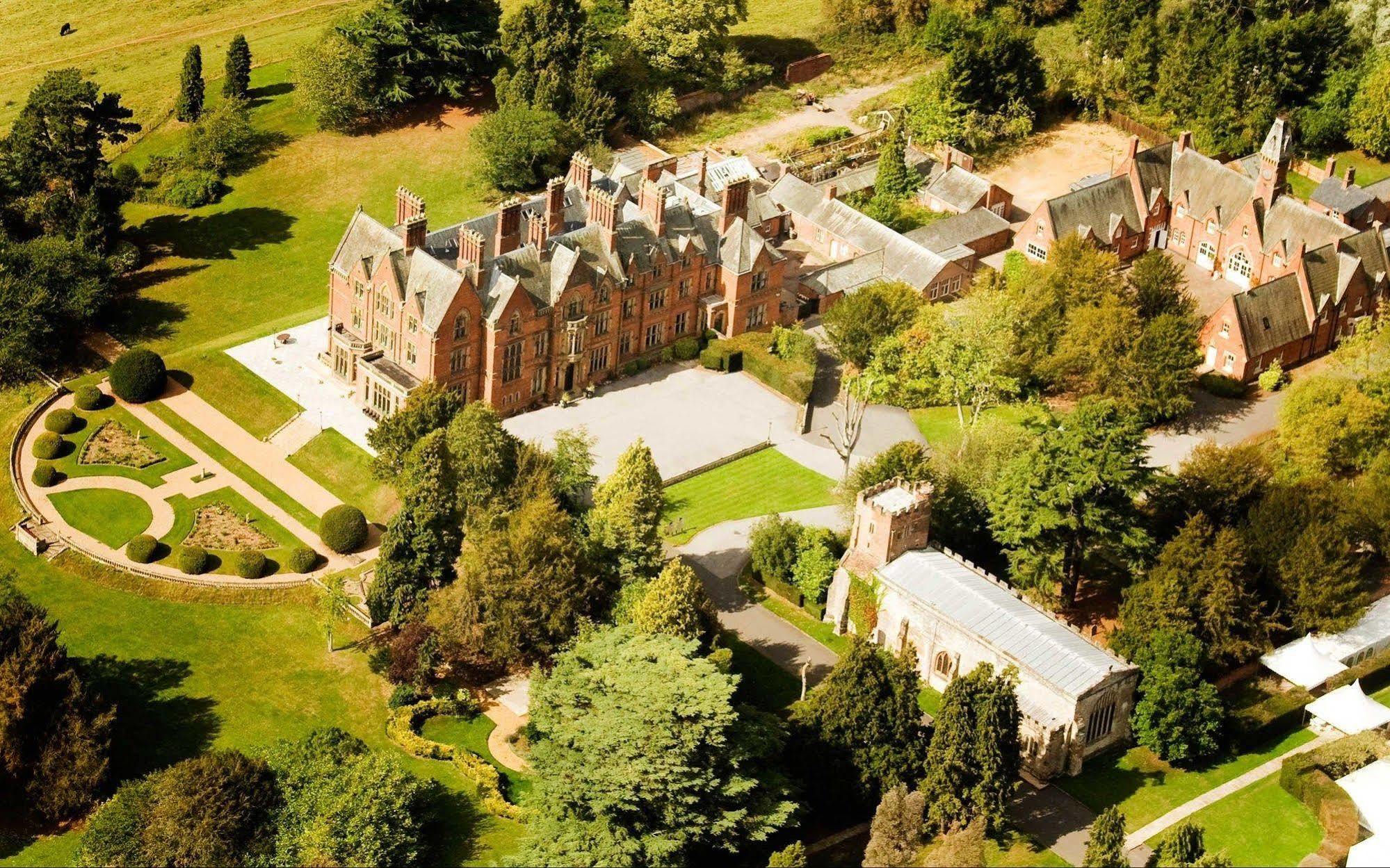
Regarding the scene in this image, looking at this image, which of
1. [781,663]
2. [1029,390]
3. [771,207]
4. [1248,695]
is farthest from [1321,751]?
[771,207]

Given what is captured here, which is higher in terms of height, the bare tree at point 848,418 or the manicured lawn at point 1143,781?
the bare tree at point 848,418

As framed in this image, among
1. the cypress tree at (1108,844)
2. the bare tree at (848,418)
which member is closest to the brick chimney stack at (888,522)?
the bare tree at (848,418)

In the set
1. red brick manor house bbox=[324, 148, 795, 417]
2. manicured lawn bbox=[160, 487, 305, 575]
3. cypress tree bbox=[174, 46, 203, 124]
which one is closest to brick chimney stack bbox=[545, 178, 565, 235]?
red brick manor house bbox=[324, 148, 795, 417]

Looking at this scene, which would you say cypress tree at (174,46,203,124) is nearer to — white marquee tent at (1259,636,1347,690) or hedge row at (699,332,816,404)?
hedge row at (699,332,816,404)

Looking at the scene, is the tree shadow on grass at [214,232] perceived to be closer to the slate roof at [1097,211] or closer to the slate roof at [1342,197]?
the slate roof at [1097,211]

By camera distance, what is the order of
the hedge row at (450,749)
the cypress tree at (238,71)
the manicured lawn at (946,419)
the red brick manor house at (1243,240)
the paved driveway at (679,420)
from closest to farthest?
the hedge row at (450,749) → the paved driveway at (679,420) → the manicured lawn at (946,419) → the red brick manor house at (1243,240) → the cypress tree at (238,71)
